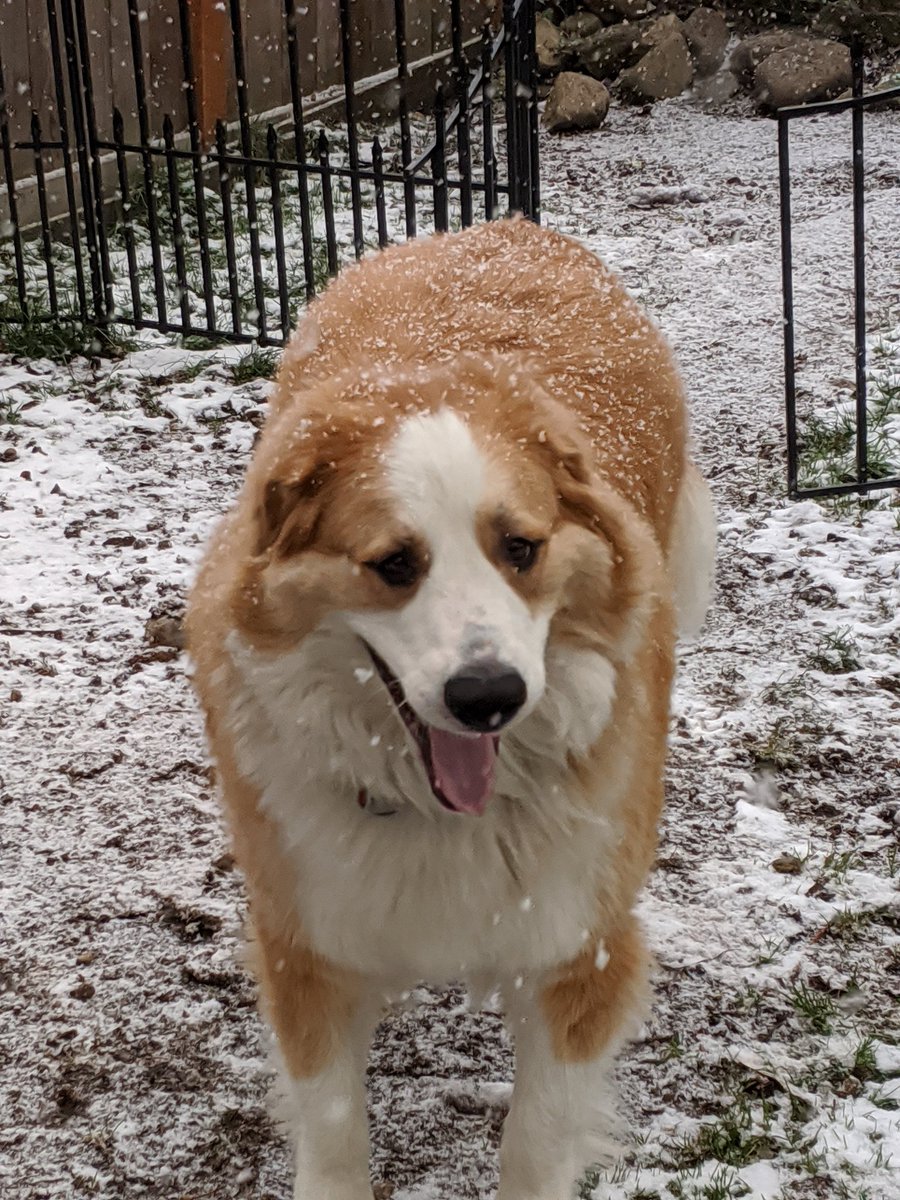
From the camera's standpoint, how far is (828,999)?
2885 millimetres

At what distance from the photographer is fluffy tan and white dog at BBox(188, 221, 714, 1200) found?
2.04 meters

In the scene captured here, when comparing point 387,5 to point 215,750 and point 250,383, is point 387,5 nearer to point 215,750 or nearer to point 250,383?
point 250,383

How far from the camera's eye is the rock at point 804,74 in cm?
1088

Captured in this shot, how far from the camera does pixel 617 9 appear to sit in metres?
12.5

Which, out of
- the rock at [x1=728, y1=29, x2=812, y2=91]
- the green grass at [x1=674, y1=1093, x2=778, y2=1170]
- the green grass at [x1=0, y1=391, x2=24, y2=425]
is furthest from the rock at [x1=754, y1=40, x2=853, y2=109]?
the green grass at [x1=674, y1=1093, x2=778, y2=1170]

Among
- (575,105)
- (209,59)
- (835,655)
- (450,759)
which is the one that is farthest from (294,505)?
(575,105)

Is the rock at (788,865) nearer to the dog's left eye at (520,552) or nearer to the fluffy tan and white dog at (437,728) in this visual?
the fluffy tan and white dog at (437,728)

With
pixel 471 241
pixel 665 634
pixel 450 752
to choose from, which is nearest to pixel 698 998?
pixel 665 634

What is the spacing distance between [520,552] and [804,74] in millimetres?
10358

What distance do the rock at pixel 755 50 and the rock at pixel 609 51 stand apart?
2.91ft

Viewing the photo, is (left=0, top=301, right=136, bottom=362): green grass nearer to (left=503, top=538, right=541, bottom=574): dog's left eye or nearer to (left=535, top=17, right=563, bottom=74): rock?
(left=503, top=538, right=541, bottom=574): dog's left eye

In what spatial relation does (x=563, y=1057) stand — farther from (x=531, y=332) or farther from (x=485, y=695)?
(x=531, y=332)

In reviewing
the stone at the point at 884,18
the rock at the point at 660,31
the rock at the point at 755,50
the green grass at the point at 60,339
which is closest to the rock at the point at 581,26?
the rock at the point at 660,31

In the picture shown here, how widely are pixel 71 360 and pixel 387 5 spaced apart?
6497 millimetres
